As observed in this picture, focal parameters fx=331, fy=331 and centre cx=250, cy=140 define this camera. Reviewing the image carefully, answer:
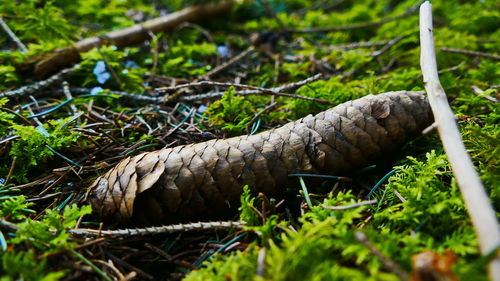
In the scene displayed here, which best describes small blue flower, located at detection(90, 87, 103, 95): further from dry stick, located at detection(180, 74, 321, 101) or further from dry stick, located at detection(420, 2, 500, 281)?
dry stick, located at detection(420, 2, 500, 281)

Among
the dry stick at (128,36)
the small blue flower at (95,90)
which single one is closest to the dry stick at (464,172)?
the small blue flower at (95,90)

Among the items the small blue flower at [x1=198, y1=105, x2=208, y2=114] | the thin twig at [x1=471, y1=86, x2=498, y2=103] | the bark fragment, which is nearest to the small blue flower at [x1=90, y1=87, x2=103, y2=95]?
the small blue flower at [x1=198, y1=105, x2=208, y2=114]

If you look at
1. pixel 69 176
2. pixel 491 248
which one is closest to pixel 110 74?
pixel 69 176

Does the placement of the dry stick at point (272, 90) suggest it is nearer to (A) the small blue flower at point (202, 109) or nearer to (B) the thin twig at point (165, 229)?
(A) the small blue flower at point (202, 109)

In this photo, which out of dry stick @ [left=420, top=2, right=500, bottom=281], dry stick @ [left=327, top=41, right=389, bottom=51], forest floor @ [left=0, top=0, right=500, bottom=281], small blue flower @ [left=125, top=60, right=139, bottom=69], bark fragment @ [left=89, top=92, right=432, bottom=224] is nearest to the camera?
dry stick @ [left=420, top=2, right=500, bottom=281]

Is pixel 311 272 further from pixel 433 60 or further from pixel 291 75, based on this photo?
pixel 291 75
